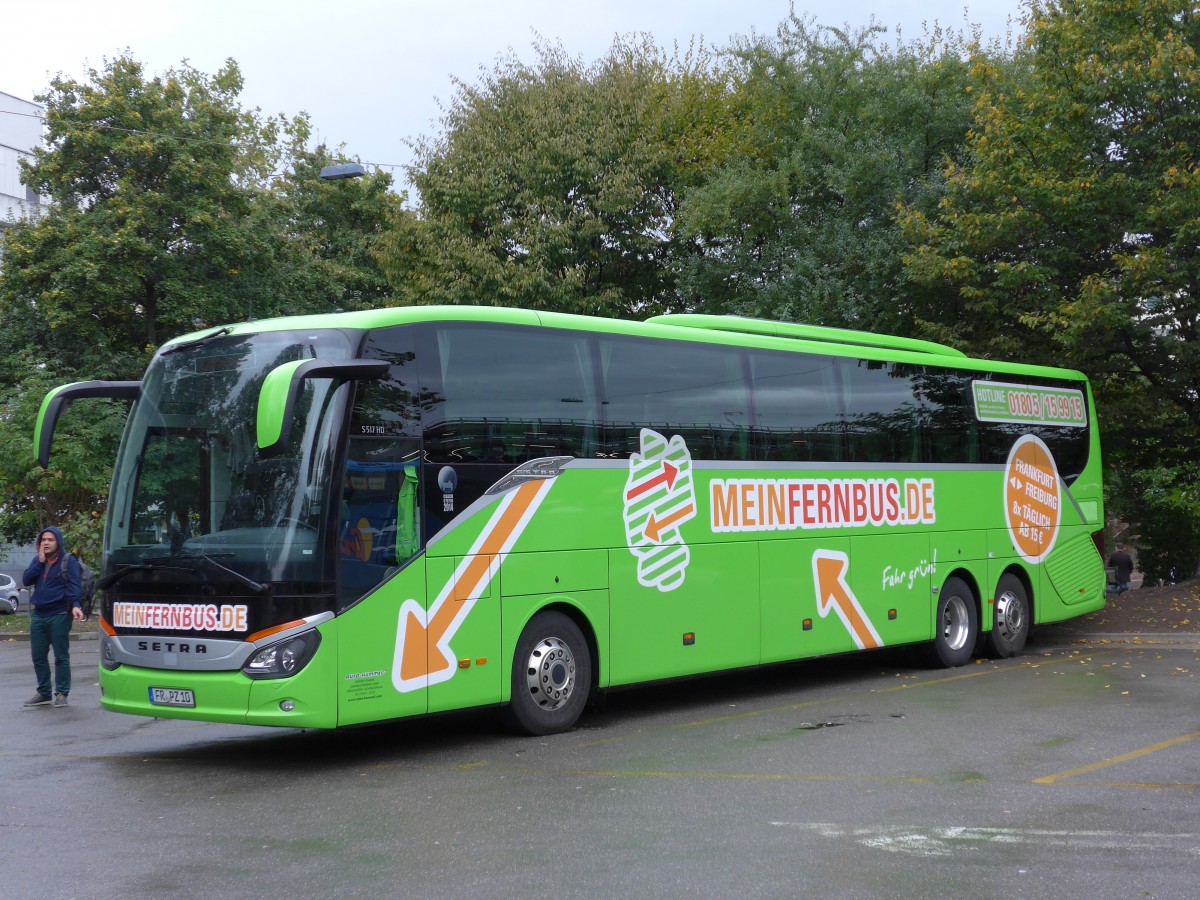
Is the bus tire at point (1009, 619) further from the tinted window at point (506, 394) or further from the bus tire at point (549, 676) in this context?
the tinted window at point (506, 394)

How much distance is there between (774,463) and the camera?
1372cm

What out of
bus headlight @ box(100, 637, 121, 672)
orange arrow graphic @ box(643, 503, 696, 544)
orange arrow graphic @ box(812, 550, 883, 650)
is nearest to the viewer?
bus headlight @ box(100, 637, 121, 672)

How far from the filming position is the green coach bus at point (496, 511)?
384 inches

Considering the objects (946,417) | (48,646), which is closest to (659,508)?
(946,417)

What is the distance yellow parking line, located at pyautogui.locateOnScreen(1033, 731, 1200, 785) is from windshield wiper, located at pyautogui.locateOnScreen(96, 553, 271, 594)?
5.49m

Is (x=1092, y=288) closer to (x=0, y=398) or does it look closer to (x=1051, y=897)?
(x=1051, y=897)

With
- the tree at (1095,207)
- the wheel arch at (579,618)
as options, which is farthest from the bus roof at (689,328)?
the wheel arch at (579,618)

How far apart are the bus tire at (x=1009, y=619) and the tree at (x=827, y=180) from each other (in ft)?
25.2

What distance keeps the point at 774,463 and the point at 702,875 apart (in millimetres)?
7523

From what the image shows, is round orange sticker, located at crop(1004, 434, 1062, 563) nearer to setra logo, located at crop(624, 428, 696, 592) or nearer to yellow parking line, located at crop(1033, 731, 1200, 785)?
setra logo, located at crop(624, 428, 696, 592)

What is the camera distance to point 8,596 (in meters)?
45.9

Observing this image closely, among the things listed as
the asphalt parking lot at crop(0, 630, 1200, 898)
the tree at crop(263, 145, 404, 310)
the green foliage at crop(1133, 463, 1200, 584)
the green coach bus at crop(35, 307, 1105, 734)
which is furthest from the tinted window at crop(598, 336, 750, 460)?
the tree at crop(263, 145, 404, 310)

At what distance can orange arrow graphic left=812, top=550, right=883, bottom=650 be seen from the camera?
1435 cm

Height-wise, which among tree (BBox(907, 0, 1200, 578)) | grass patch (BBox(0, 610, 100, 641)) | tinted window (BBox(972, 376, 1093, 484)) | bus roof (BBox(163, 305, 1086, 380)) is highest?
tree (BBox(907, 0, 1200, 578))
